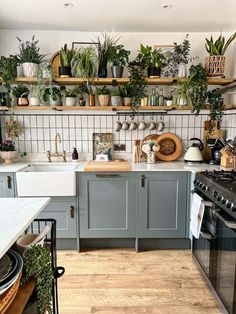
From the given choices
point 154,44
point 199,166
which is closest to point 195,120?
point 199,166

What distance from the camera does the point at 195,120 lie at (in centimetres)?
298

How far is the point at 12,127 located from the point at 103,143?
3.57 feet

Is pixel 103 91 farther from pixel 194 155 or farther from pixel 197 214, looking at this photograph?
pixel 197 214

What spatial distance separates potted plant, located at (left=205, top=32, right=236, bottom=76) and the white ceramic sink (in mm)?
1805

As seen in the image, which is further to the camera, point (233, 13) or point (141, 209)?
point (141, 209)

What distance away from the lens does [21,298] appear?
1033 millimetres

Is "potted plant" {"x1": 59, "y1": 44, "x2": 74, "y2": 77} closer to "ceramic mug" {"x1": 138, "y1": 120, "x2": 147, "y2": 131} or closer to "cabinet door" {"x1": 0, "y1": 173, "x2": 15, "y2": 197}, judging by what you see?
"ceramic mug" {"x1": 138, "y1": 120, "x2": 147, "y2": 131}

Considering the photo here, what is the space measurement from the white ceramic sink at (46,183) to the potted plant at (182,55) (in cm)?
156

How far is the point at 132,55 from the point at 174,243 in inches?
85.8

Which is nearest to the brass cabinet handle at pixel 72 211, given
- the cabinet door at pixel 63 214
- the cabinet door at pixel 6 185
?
the cabinet door at pixel 63 214

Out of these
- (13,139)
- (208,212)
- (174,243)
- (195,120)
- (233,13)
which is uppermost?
(233,13)

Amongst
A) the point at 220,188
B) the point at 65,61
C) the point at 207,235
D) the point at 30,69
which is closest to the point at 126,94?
the point at 65,61

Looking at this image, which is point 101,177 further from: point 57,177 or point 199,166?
point 199,166

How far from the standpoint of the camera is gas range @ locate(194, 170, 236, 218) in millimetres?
1547
